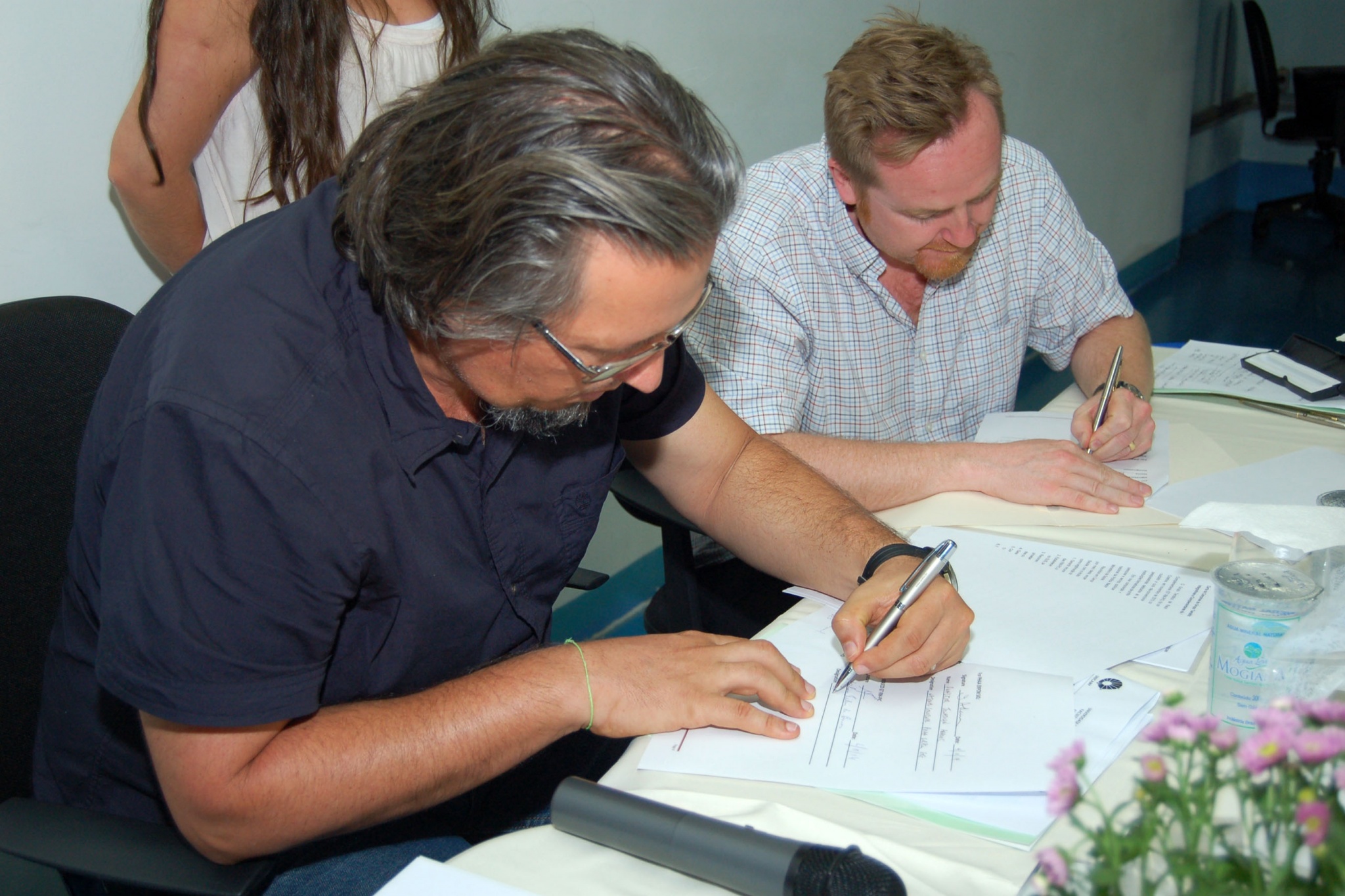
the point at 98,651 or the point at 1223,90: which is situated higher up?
the point at 98,651

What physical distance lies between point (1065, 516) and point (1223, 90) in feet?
21.6

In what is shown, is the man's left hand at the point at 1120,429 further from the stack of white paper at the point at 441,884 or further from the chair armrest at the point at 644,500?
the stack of white paper at the point at 441,884

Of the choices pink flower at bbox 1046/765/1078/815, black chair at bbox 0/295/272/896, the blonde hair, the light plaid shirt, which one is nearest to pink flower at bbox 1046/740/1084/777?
pink flower at bbox 1046/765/1078/815

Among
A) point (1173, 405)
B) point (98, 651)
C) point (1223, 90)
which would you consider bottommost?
point (1223, 90)

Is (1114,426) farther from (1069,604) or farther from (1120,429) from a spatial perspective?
(1069,604)

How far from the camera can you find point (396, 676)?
1.09 meters

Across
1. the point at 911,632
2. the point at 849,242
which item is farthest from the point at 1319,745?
the point at 849,242

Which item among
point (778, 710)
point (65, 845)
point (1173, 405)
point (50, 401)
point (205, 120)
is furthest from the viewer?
point (1173, 405)

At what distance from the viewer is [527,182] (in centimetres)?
86

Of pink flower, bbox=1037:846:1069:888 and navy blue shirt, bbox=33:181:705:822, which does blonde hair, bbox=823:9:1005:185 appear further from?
pink flower, bbox=1037:846:1069:888

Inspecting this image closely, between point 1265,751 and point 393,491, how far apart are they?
2.48ft

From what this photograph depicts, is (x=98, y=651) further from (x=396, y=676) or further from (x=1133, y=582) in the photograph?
(x=1133, y=582)

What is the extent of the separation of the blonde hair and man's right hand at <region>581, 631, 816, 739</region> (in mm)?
955

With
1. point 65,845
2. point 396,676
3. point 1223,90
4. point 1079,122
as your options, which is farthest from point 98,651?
point 1223,90
